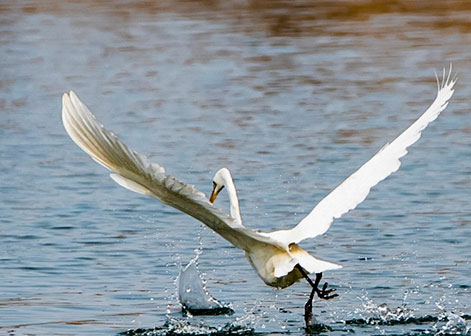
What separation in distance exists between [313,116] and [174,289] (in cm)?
759

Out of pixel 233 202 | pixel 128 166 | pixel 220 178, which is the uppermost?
pixel 128 166

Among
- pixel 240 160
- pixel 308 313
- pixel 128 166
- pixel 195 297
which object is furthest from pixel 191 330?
pixel 240 160

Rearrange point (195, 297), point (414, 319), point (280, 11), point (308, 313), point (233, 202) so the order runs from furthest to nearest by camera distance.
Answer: point (280, 11)
point (195, 297)
point (414, 319)
point (308, 313)
point (233, 202)

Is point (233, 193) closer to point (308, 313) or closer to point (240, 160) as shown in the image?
point (308, 313)

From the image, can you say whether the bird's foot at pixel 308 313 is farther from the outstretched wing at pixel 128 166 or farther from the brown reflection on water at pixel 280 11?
the brown reflection on water at pixel 280 11

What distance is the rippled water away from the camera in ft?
29.0

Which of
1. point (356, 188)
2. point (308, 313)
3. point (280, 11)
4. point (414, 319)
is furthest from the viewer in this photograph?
point (280, 11)

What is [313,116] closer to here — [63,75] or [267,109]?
[267,109]

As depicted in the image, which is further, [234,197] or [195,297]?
[195,297]

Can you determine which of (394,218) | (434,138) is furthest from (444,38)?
(394,218)

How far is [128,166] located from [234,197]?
1.46 metres

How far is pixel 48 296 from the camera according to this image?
357 inches

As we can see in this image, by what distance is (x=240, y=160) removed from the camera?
1409 centimetres

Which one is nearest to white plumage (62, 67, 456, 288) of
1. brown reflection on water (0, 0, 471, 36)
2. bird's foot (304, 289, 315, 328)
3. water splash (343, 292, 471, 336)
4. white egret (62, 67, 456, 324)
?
white egret (62, 67, 456, 324)
